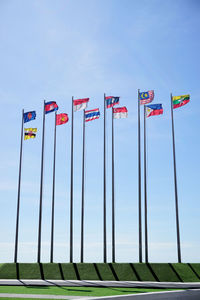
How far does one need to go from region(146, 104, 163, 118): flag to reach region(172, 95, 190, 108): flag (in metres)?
1.54

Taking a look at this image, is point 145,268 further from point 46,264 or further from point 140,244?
point 46,264

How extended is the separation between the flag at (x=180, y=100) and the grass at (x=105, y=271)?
1291 cm

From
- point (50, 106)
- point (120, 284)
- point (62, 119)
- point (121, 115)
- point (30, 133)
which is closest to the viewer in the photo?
point (120, 284)

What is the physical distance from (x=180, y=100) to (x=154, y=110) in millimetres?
2404

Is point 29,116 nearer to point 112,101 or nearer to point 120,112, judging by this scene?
point 112,101

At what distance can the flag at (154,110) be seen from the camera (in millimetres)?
29531

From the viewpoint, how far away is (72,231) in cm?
3028

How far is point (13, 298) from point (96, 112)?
60.4ft

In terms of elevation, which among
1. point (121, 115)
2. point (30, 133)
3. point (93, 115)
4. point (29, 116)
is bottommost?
point (30, 133)

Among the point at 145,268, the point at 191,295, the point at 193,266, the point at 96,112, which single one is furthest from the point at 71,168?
the point at 191,295

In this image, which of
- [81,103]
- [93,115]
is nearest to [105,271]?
[93,115]

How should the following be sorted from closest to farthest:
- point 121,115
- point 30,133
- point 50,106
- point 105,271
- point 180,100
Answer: point 105,271
point 180,100
point 121,115
point 50,106
point 30,133

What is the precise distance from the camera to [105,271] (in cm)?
2750

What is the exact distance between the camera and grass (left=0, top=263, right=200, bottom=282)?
84.4 feet
